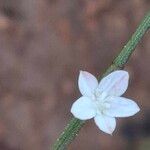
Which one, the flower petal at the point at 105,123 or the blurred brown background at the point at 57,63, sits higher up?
the blurred brown background at the point at 57,63

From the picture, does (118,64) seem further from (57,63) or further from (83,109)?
(57,63)

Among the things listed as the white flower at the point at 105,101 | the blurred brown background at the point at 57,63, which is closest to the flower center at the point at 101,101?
the white flower at the point at 105,101

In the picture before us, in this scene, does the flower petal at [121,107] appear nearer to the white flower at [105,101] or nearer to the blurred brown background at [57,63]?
the white flower at [105,101]

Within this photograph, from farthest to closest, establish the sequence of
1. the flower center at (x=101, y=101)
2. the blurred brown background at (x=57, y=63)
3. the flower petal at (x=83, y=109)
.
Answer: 1. the blurred brown background at (x=57, y=63)
2. the flower center at (x=101, y=101)
3. the flower petal at (x=83, y=109)

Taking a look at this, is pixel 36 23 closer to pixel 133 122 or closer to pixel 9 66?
pixel 9 66

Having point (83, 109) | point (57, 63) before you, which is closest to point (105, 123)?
point (83, 109)

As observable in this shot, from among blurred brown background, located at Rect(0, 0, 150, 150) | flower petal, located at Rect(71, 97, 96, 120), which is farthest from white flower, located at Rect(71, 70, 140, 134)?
blurred brown background, located at Rect(0, 0, 150, 150)
